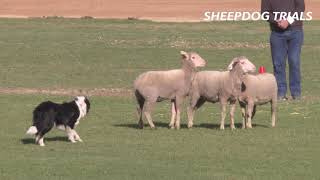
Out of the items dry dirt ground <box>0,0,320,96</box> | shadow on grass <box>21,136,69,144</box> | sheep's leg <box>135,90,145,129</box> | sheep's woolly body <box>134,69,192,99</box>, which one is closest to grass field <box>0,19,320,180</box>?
shadow on grass <box>21,136,69,144</box>

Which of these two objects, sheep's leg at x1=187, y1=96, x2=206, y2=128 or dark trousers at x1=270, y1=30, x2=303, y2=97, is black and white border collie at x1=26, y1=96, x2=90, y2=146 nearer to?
sheep's leg at x1=187, y1=96, x2=206, y2=128

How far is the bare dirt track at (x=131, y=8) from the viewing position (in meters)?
56.4

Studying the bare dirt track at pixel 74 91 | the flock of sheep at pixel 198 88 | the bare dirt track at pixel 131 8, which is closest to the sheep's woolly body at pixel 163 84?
the flock of sheep at pixel 198 88

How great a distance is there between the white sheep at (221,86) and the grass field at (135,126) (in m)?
0.44

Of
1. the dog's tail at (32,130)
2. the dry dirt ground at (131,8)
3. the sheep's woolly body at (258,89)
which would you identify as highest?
the dry dirt ground at (131,8)

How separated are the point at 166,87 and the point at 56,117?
2970 millimetres

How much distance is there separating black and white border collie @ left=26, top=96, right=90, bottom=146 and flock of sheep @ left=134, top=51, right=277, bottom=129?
2121mm

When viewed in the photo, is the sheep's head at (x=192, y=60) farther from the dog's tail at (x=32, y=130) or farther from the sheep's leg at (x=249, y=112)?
the dog's tail at (x=32, y=130)

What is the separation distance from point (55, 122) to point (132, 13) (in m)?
41.1

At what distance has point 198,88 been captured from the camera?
755 inches

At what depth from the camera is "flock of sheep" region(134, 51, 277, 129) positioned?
18938 mm

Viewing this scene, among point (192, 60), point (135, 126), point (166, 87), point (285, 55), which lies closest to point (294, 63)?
point (285, 55)

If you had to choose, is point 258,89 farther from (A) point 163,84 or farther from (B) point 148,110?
(B) point 148,110

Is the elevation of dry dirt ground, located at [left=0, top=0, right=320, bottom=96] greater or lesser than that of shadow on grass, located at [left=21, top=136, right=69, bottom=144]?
greater
